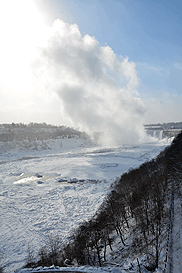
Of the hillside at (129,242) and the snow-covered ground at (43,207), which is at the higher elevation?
the hillside at (129,242)

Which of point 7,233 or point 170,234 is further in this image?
point 7,233

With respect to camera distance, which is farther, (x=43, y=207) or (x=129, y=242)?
(x=43, y=207)

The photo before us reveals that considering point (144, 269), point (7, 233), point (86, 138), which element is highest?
point (86, 138)

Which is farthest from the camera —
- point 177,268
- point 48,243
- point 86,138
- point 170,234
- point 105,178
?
point 86,138

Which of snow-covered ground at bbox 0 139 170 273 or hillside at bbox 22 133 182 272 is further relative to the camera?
snow-covered ground at bbox 0 139 170 273

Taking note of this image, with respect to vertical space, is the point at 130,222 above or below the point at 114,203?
below

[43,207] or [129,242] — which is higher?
[129,242]

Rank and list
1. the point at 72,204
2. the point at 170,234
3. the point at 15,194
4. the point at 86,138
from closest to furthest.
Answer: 1. the point at 170,234
2. the point at 72,204
3. the point at 15,194
4. the point at 86,138

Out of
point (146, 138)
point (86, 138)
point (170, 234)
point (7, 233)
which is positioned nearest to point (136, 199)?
point (170, 234)

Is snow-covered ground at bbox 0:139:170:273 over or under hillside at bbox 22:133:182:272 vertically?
under

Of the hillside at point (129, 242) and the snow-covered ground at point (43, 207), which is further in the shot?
the snow-covered ground at point (43, 207)

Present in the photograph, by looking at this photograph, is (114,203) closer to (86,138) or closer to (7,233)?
(7,233)
